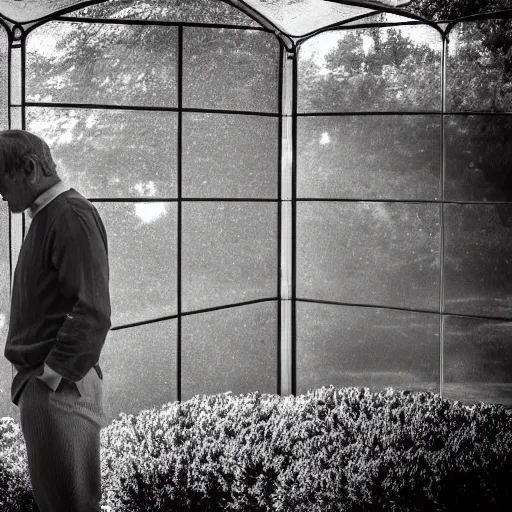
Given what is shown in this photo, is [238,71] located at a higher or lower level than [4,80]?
higher

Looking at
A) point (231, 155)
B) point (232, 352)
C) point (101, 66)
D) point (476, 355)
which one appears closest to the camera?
point (231, 155)

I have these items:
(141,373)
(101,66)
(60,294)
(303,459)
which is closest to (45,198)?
(60,294)

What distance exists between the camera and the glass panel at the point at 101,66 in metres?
10.1

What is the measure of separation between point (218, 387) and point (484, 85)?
27.8 ft

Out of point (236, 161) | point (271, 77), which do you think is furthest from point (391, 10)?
point (236, 161)

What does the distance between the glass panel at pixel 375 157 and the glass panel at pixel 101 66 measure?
112 inches

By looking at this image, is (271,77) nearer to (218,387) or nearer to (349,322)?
(218,387)

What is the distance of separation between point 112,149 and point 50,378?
788cm

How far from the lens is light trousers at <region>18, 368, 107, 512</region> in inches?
129

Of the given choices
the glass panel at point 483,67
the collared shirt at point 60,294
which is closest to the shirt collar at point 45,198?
the collared shirt at point 60,294

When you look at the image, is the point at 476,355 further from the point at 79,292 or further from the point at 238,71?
the point at 79,292

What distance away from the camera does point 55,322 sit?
3.32m

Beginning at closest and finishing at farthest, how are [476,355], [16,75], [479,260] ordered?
[16,75] → [479,260] → [476,355]

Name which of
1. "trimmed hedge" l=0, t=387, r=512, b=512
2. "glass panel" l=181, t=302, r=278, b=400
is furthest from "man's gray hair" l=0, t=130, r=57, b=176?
"glass panel" l=181, t=302, r=278, b=400
